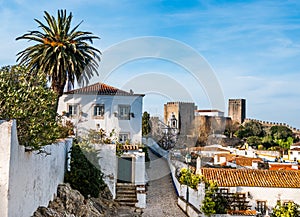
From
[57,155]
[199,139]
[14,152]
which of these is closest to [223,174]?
[57,155]

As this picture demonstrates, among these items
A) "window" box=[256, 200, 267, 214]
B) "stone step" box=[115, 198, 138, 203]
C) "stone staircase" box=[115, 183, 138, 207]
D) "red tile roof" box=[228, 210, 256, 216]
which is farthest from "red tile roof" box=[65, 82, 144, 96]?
"red tile roof" box=[228, 210, 256, 216]

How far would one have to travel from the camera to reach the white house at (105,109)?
2875 cm

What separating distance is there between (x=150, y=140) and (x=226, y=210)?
20478 millimetres

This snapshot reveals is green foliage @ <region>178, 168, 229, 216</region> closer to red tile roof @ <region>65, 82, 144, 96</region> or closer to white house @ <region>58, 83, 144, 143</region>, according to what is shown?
white house @ <region>58, 83, 144, 143</region>

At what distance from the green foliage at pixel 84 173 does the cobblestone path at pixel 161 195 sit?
8.73ft

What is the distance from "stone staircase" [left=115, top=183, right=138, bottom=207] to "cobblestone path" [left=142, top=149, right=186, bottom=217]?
2.49ft

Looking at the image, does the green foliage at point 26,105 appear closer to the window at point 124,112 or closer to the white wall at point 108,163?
the white wall at point 108,163

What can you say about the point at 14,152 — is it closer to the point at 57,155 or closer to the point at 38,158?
the point at 38,158

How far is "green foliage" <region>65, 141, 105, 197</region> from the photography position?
1656cm

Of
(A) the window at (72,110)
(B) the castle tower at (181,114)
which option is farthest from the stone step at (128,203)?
(B) the castle tower at (181,114)

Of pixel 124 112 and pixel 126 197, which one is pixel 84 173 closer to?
pixel 126 197

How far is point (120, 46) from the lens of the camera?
890 inches

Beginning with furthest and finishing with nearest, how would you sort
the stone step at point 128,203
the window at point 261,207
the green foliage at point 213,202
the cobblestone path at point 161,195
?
1. the window at point 261,207
2. the stone step at point 128,203
3. the cobblestone path at point 161,195
4. the green foliage at point 213,202

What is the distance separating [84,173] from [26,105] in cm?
743
